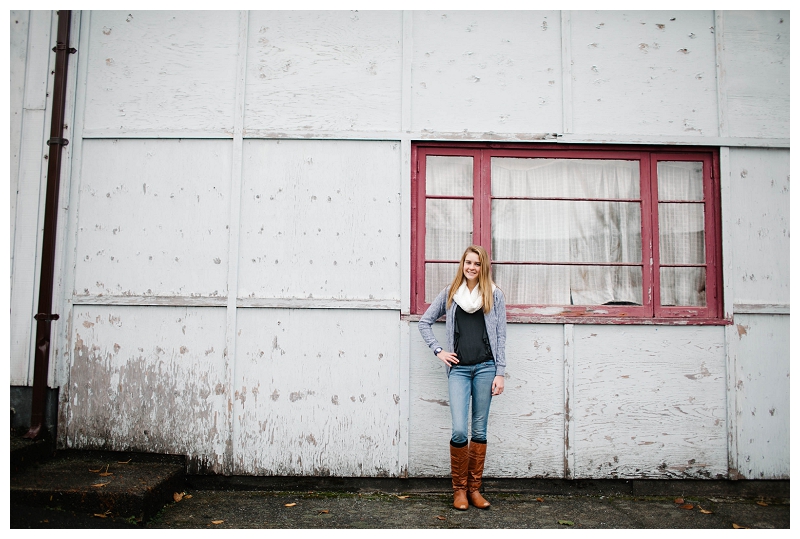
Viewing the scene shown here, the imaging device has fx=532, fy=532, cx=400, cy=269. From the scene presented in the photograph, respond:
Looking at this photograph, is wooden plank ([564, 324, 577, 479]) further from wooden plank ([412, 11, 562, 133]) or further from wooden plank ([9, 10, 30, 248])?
wooden plank ([9, 10, 30, 248])

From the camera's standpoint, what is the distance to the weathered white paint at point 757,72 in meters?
4.62

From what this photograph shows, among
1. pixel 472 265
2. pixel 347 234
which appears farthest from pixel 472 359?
pixel 347 234

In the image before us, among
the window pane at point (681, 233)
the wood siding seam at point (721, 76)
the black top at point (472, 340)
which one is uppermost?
the wood siding seam at point (721, 76)

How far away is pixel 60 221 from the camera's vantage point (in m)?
4.53

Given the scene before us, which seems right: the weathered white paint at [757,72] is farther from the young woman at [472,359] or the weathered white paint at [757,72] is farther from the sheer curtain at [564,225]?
the young woman at [472,359]

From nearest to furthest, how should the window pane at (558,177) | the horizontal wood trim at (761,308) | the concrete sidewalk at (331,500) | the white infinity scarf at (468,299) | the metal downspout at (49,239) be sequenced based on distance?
the concrete sidewalk at (331,500), the white infinity scarf at (468,299), the metal downspout at (49,239), the horizontal wood trim at (761,308), the window pane at (558,177)

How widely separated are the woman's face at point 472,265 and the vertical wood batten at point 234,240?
1933 millimetres

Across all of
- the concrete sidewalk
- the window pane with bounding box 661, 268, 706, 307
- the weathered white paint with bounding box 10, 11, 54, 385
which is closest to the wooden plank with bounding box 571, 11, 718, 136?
the window pane with bounding box 661, 268, 706, 307

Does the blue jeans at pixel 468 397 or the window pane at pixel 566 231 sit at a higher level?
the window pane at pixel 566 231

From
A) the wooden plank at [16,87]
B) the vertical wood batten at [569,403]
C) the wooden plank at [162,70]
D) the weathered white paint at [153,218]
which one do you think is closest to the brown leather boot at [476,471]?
the vertical wood batten at [569,403]

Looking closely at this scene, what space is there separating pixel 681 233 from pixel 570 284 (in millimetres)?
1086

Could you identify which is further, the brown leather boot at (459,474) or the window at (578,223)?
the window at (578,223)
